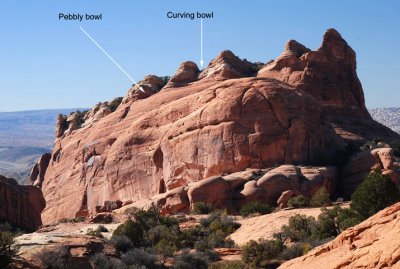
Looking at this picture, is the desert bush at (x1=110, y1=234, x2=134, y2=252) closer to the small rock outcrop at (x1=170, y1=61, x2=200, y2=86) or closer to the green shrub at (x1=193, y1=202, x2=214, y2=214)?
the green shrub at (x1=193, y1=202, x2=214, y2=214)

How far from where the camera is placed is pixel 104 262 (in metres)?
21.5

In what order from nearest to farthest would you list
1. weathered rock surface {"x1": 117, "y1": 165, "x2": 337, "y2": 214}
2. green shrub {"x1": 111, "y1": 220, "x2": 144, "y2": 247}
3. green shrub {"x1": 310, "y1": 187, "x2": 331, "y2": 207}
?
1. green shrub {"x1": 111, "y1": 220, "x2": 144, "y2": 247}
2. green shrub {"x1": 310, "y1": 187, "x2": 331, "y2": 207}
3. weathered rock surface {"x1": 117, "y1": 165, "x2": 337, "y2": 214}

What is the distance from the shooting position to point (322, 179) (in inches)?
1689

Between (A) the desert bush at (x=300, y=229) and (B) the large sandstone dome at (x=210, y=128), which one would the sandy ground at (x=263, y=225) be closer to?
(A) the desert bush at (x=300, y=229)

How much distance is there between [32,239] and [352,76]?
154 ft

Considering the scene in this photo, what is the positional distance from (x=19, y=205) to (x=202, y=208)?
484 inches

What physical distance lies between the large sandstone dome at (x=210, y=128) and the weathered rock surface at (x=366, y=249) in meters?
31.1

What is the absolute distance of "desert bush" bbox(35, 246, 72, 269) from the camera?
2036cm

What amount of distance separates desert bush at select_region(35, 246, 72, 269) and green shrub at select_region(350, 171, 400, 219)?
520 inches

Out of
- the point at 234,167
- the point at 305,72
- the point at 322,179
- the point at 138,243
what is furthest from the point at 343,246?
the point at 305,72

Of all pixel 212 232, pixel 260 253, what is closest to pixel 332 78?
pixel 212 232

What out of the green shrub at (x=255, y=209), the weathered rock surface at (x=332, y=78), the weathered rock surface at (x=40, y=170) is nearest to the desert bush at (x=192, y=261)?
the green shrub at (x=255, y=209)

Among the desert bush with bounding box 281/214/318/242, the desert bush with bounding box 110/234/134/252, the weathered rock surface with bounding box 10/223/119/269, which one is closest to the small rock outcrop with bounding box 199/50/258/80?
the desert bush with bounding box 281/214/318/242

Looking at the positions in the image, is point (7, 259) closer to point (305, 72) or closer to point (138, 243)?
point (138, 243)
